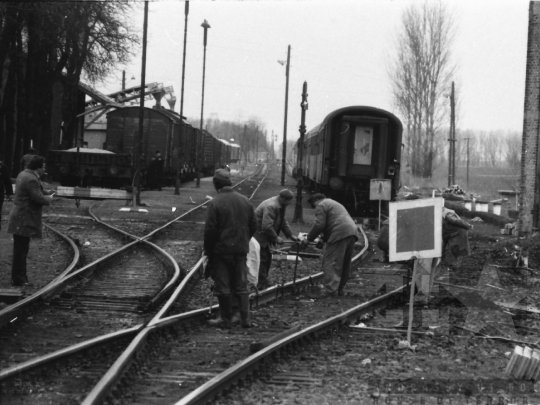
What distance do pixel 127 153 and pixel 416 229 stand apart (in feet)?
93.3

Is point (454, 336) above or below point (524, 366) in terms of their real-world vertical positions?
below

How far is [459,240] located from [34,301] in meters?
5.51

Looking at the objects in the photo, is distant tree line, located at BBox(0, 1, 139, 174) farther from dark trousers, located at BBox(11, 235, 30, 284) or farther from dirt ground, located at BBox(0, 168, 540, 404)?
dark trousers, located at BBox(11, 235, 30, 284)

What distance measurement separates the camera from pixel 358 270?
1452 centimetres

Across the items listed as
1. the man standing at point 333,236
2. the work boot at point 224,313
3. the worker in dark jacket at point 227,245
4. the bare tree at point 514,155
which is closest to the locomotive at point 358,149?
the man standing at point 333,236

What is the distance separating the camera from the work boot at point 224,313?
352 inches

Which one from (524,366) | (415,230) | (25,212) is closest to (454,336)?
(415,230)

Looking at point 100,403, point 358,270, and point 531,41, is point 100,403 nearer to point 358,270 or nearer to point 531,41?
point 358,270

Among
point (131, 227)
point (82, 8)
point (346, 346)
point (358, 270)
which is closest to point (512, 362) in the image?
point (346, 346)

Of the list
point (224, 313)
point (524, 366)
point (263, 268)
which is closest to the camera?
point (524, 366)

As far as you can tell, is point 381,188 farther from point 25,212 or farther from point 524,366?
point 524,366

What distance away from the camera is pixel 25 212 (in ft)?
35.2

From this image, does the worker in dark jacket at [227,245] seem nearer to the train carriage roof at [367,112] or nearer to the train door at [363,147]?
the train carriage roof at [367,112]

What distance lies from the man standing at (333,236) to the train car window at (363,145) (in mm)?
15564
